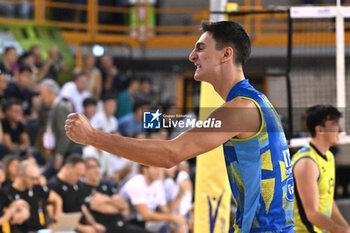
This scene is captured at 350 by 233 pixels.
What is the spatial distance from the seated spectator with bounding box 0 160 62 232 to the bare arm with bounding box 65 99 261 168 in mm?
4976

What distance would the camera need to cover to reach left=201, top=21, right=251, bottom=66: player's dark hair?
3.87 m

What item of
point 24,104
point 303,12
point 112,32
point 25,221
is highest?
point 112,32

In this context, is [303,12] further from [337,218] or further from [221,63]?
[221,63]

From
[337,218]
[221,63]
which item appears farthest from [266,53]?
[221,63]

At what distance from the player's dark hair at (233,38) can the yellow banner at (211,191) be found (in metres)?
2.31

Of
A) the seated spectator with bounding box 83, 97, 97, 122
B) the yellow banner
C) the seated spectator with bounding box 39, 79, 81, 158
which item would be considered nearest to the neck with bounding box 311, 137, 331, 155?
the yellow banner

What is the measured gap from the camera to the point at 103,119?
40.5ft

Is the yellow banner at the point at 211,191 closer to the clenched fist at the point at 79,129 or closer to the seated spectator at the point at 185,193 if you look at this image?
the clenched fist at the point at 79,129

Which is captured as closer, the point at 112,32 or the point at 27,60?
the point at 27,60

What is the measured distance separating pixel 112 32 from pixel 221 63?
17.7 meters

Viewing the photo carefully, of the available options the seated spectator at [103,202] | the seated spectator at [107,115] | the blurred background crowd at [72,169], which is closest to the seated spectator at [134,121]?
the blurred background crowd at [72,169]

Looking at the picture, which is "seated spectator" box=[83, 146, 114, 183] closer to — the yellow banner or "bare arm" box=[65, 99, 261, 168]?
the yellow banner

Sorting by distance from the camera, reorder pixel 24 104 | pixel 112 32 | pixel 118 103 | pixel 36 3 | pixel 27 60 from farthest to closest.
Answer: pixel 112 32 → pixel 36 3 → pixel 118 103 → pixel 27 60 → pixel 24 104

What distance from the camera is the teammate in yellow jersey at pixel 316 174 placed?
215 inches
